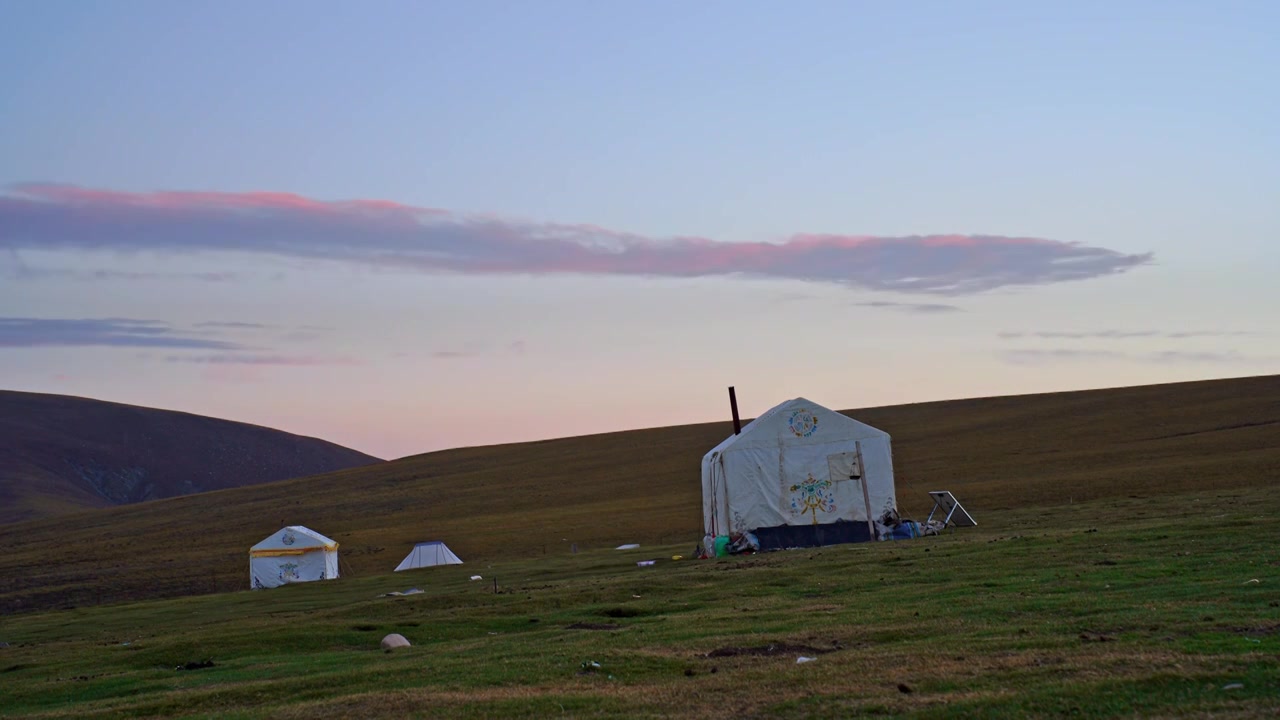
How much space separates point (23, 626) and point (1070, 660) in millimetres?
32401

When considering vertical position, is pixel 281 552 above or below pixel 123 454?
below

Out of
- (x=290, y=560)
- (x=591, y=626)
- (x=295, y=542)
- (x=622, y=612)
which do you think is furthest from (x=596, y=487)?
(x=591, y=626)

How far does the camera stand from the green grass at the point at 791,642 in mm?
9742

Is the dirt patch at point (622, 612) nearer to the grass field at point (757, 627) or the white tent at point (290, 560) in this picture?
the grass field at point (757, 627)

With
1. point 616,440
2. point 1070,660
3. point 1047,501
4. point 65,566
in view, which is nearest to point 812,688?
point 1070,660

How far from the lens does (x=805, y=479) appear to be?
33.5 m

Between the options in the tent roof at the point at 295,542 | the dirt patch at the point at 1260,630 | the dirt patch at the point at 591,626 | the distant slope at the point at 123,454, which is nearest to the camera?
the dirt patch at the point at 1260,630

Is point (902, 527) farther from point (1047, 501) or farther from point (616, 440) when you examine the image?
point (616, 440)

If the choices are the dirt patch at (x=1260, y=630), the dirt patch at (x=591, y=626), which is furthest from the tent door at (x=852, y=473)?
the dirt patch at (x=1260, y=630)

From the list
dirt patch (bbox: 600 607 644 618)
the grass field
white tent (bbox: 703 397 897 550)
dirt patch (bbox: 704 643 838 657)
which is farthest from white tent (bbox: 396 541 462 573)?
dirt patch (bbox: 704 643 838 657)

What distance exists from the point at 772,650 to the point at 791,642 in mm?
624

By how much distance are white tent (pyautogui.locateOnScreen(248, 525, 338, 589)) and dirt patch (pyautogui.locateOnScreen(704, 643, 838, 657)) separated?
36912 mm

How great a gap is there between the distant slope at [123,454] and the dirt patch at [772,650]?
134214mm

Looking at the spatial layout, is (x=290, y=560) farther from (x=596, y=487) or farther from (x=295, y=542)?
(x=596, y=487)
